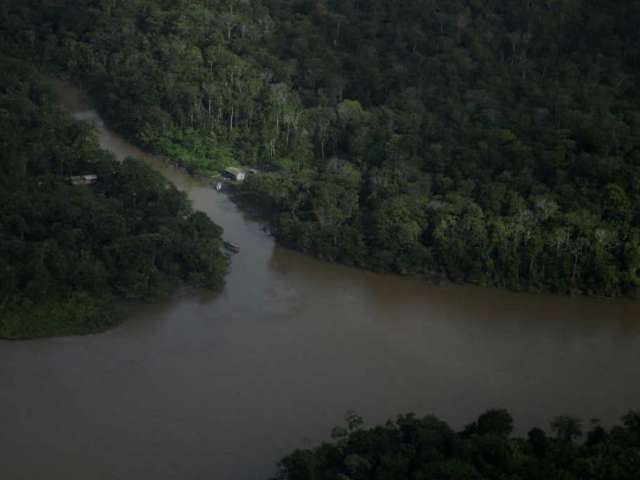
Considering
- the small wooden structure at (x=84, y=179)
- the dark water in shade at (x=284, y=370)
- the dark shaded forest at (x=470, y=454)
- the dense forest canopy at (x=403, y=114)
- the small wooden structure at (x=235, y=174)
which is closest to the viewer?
the dark shaded forest at (x=470, y=454)

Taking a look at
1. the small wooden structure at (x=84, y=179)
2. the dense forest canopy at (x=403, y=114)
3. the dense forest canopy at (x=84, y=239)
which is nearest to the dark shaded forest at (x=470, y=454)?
the dense forest canopy at (x=84, y=239)

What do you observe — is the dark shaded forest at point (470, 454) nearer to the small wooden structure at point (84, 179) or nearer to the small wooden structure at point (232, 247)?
the small wooden structure at point (232, 247)

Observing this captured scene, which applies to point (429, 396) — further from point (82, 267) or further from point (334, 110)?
point (334, 110)

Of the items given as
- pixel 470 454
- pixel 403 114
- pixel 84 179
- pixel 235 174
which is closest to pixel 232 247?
pixel 235 174

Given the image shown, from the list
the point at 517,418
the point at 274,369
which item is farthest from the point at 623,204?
the point at 274,369

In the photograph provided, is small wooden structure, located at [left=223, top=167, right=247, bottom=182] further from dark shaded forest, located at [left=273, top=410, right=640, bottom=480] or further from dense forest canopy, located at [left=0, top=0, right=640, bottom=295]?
dark shaded forest, located at [left=273, top=410, right=640, bottom=480]

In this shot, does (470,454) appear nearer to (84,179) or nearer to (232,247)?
(232,247)
